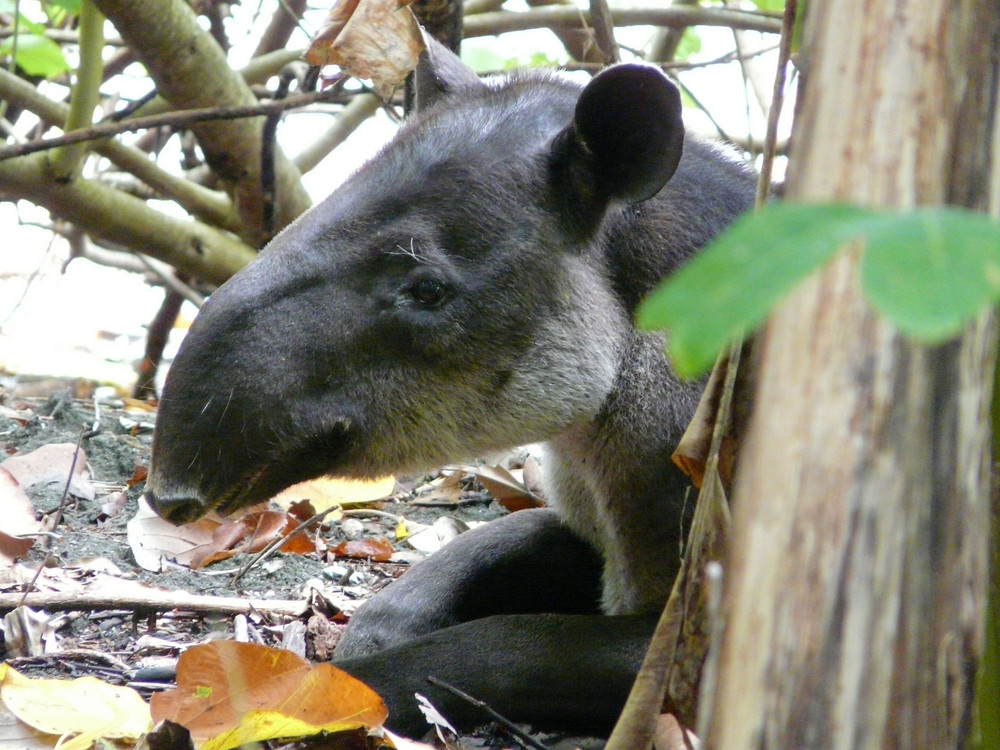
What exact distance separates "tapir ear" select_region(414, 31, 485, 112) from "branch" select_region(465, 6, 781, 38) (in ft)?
7.09

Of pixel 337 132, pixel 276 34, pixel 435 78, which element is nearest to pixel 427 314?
pixel 435 78

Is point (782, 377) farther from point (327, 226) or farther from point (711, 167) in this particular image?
point (711, 167)

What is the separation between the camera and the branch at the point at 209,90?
15.1 ft

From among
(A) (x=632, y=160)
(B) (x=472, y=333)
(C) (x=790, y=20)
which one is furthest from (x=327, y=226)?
(C) (x=790, y=20)

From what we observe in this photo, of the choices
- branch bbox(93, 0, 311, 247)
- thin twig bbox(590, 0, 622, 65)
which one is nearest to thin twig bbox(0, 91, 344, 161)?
branch bbox(93, 0, 311, 247)

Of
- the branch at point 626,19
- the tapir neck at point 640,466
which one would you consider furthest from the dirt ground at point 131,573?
the branch at point 626,19

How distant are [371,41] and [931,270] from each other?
266cm

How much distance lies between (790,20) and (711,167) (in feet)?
3.81

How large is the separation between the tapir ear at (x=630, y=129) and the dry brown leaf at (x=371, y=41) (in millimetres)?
741

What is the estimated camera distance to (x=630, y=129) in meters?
2.73

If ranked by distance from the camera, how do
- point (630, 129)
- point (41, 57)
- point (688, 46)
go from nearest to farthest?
1. point (630, 129)
2. point (41, 57)
3. point (688, 46)

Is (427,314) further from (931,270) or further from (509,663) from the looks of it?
(931,270)

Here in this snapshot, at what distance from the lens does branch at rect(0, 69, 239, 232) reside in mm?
5453

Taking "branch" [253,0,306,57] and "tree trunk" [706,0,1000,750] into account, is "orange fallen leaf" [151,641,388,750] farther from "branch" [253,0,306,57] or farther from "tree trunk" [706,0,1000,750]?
"branch" [253,0,306,57]
